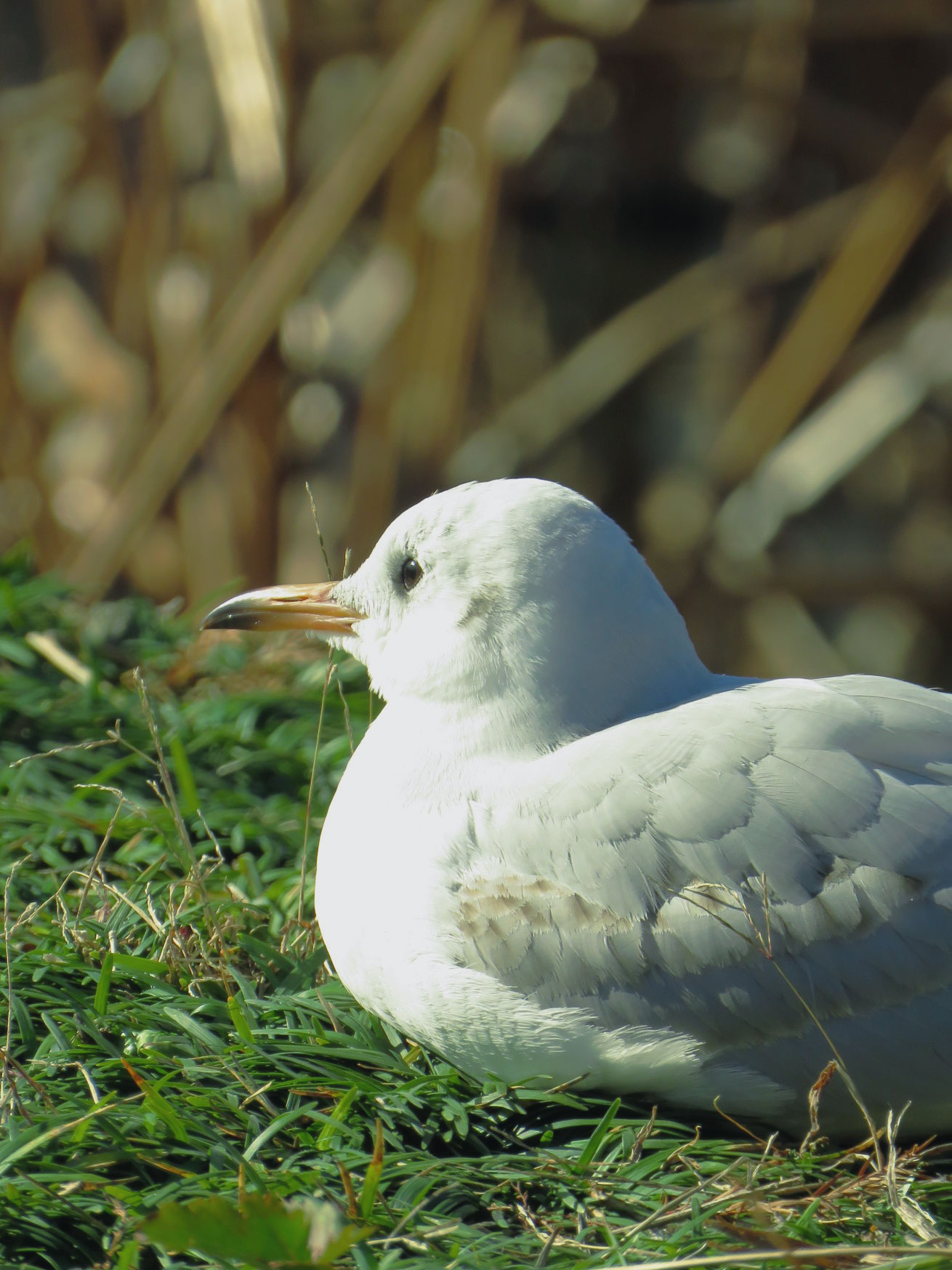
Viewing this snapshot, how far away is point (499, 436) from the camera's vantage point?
6.96 m

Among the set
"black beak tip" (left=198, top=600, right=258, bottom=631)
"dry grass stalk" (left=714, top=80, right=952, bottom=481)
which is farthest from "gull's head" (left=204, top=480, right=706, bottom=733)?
"dry grass stalk" (left=714, top=80, right=952, bottom=481)

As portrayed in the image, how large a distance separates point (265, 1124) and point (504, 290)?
6.00m

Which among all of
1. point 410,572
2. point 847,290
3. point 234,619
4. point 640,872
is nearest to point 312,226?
point 847,290

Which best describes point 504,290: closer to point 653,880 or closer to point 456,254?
point 456,254

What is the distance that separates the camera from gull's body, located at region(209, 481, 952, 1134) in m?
2.03

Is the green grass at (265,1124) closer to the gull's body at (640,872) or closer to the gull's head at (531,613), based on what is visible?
the gull's body at (640,872)

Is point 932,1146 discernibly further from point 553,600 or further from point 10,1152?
point 10,1152

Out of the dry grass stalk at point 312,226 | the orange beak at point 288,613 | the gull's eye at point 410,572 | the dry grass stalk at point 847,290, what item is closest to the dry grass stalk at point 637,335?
the dry grass stalk at point 847,290

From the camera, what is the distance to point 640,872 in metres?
2.05

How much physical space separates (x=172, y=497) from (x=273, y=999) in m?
4.82

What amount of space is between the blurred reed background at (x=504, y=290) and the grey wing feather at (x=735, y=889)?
454 centimetres

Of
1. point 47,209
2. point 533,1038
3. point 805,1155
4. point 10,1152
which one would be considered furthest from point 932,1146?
point 47,209

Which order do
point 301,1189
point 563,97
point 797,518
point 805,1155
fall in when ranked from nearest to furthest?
point 301,1189 < point 805,1155 < point 563,97 < point 797,518

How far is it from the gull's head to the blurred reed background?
4.08 m
